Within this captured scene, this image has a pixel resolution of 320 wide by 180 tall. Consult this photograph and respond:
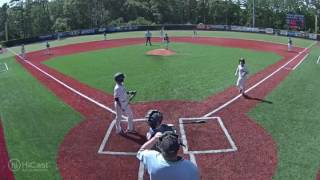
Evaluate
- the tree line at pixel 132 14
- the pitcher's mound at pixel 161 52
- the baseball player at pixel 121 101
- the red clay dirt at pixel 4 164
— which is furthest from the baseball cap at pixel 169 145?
the tree line at pixel 132 14

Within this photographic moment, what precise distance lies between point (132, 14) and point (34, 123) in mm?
76687

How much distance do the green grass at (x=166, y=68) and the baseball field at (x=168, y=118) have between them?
6 centimetres

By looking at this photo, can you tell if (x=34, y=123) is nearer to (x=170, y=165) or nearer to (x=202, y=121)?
(x=202, y=121)

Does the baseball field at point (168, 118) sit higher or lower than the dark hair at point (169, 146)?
lower

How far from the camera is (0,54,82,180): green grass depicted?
12.0 m

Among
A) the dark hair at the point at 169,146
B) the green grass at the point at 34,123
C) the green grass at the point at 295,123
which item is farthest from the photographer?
the green grass at the point at 34,123

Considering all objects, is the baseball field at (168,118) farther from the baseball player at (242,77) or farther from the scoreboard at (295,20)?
the scoreboard at (295,20)

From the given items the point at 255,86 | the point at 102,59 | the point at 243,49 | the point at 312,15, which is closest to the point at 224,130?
the point at 255,86

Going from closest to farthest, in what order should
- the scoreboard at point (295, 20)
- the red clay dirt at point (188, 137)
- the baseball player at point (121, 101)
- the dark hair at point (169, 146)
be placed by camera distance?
the dark hair at point (169, 146)
the red clay dirt at point (188, 137)
the baseball player at point (121, 101)
the scoreboard at point (295, 20)

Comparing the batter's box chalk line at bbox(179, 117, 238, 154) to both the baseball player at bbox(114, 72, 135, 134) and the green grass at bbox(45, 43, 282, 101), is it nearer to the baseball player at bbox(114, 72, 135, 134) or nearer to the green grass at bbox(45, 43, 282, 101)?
the baseball player at bbox(114, 72, 135, 134)

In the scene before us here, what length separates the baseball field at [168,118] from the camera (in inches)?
456

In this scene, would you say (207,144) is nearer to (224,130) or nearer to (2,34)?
(224,130)

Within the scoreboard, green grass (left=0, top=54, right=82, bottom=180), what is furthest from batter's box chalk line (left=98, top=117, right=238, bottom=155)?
the scoreboard

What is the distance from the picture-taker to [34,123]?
15781mm
